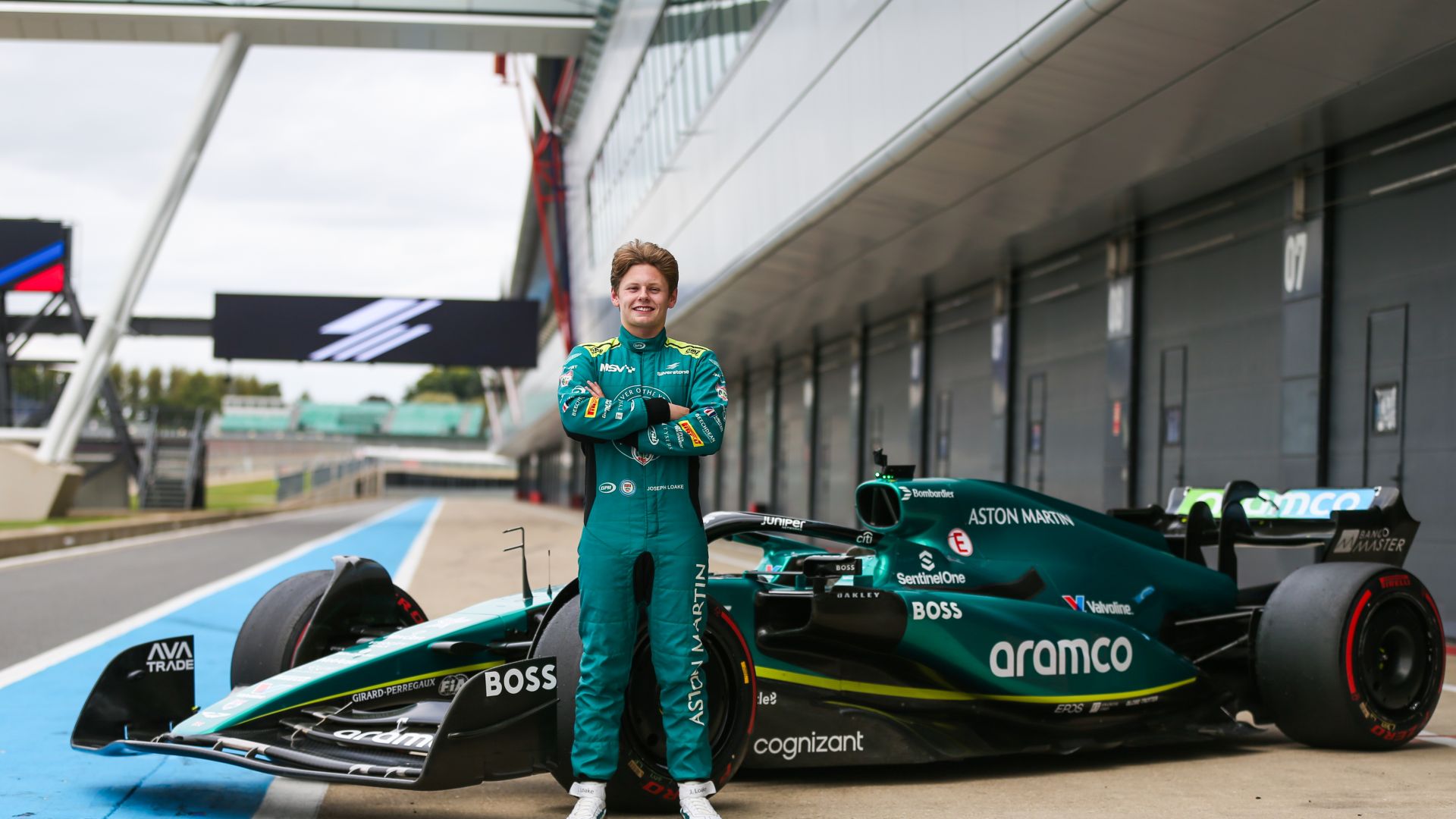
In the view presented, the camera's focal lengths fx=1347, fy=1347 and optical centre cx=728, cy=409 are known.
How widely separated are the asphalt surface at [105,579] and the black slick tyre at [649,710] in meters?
4.91

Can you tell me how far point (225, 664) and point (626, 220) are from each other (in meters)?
23.8

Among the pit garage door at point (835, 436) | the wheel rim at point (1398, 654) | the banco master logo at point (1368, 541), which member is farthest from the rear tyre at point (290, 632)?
the pit garage door at point (835, 436)

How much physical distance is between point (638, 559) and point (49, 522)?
83.9ft

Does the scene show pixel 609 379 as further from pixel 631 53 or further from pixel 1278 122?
pixel 631 53

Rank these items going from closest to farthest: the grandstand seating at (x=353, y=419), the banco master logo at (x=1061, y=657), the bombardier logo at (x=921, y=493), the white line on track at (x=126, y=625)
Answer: the banco master logo at (x=1061, y=657) < the bombardier logo at (x=921, y=493) < the white line on track at (x=126, y=625) < the grandstand seating at (x=353, y=419)

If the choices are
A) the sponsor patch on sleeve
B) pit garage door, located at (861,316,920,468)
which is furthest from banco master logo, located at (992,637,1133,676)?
pit garage door, located at (861,316,920,468)

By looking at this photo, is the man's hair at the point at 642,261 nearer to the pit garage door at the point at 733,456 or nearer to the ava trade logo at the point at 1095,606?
the ava trade logo at the point at 1095,606

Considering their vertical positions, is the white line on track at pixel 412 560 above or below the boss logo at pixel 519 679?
below

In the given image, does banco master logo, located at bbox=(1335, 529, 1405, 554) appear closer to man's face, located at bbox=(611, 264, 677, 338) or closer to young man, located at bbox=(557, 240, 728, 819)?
young man, located at bbox=(557, 240, 728, 819)

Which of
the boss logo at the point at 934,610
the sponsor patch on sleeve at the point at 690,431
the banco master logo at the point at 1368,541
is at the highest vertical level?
the sponsor patch on sleeve at the point at 690,431

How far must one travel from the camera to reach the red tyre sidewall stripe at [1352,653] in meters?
5.37

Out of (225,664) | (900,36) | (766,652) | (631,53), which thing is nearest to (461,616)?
(766,652)

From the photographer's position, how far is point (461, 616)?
4.91 meters

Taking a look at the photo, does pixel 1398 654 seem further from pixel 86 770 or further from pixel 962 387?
pixel 962 387
